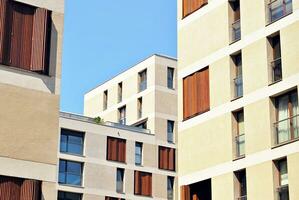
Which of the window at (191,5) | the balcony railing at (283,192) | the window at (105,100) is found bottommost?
the balcony railing at (283,192)

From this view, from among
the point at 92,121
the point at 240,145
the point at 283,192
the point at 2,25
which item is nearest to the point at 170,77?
the point at 92,121

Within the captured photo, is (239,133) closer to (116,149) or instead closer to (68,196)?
(68,196)

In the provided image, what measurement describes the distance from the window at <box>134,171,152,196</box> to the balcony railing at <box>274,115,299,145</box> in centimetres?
3051

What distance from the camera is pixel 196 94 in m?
33.8

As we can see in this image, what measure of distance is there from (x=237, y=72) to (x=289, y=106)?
12.2 feet

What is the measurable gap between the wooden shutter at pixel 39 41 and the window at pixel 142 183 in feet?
116

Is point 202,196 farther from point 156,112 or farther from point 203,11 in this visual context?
point 156,112

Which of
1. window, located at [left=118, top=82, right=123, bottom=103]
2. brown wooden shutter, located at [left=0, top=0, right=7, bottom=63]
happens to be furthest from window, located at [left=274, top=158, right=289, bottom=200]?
window, located at [left=118, top=82, right=123, bottom=103]

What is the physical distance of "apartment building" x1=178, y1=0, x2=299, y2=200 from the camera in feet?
95.2

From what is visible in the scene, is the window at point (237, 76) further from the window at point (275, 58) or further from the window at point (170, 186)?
the window at point (170, 186)

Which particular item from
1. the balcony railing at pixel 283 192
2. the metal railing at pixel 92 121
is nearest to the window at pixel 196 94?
the balcony railing at pixel 283 192

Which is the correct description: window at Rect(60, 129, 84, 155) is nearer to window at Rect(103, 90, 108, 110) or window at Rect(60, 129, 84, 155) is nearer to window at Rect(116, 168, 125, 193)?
window at Rect(116, 168, 125, 193)

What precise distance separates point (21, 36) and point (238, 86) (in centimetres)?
1107

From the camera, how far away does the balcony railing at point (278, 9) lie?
30188 millimetres
